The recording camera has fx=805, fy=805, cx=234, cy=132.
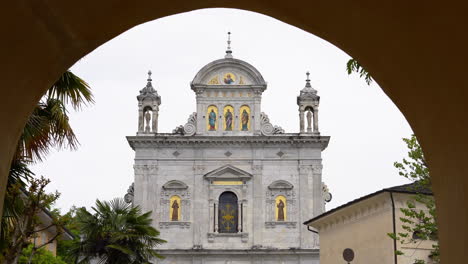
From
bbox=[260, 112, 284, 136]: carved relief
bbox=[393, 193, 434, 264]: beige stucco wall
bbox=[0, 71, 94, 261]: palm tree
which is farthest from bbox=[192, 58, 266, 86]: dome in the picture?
bbox=[0, 71, 94, 261]: palm tree

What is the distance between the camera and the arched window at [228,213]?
5359 centimetres

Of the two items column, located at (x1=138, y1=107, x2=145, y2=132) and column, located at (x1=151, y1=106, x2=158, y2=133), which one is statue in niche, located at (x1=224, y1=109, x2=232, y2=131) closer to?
column, located at (x1=151, y1=106, x2=158, y2=133)

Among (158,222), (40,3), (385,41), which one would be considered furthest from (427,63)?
(158,222)

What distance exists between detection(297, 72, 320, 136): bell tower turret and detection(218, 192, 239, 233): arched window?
6.71 meters

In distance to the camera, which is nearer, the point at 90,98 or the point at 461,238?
the point at 461,238

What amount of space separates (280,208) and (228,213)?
3.49 metres

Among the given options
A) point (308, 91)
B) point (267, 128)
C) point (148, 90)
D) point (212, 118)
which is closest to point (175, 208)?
point (212, 118)

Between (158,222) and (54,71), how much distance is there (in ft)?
161

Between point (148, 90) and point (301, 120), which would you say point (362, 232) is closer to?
point (301, 120)

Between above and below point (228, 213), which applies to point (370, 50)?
below

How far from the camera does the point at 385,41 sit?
4707 mm

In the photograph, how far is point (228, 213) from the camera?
177ft

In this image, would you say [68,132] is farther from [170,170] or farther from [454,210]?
[170,170]

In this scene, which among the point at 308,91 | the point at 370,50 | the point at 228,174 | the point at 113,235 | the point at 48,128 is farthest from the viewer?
the point at 308,91
